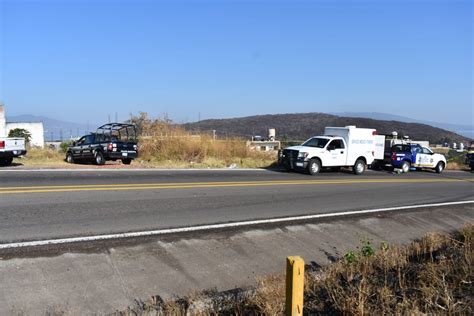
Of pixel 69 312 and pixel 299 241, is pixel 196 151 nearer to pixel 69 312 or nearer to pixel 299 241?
pixel 299 241

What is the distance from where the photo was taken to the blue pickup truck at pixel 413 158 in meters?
26.0

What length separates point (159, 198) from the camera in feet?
35.9

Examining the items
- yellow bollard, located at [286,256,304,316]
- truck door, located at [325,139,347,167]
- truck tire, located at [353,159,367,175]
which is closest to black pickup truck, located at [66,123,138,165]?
truck door, located at [325,139,347,167]

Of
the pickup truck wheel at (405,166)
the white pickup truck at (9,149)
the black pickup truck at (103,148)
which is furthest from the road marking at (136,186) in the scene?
the pickup truck wheel at (405,166)

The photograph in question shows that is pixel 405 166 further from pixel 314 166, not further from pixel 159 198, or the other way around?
A: pixel 159 198

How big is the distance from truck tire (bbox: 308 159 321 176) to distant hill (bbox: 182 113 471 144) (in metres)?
47.0

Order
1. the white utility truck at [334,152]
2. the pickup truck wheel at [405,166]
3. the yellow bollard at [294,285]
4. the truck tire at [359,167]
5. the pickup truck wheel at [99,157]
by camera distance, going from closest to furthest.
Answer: the yellow bollard at [294,285]
the white utility truck at [334,152]
the pickup truck wheel at [99,157]
the truck tire at [359,167]
the pickup truck wheel at [405,166]

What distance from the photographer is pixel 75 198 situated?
10.1 m

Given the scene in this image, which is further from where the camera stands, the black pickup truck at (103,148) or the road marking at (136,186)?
the black pickup truck at (103,148)

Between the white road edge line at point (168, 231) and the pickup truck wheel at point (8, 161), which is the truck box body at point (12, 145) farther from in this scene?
the white road edge line at point (168, 231)

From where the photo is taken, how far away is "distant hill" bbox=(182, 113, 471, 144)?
71.5 m

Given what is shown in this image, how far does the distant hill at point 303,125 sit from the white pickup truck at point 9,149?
49.2 m

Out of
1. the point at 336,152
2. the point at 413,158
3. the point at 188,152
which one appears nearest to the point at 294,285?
the point at 336,152

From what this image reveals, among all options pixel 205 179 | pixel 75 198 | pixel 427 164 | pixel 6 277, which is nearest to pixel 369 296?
pixel 6 277
